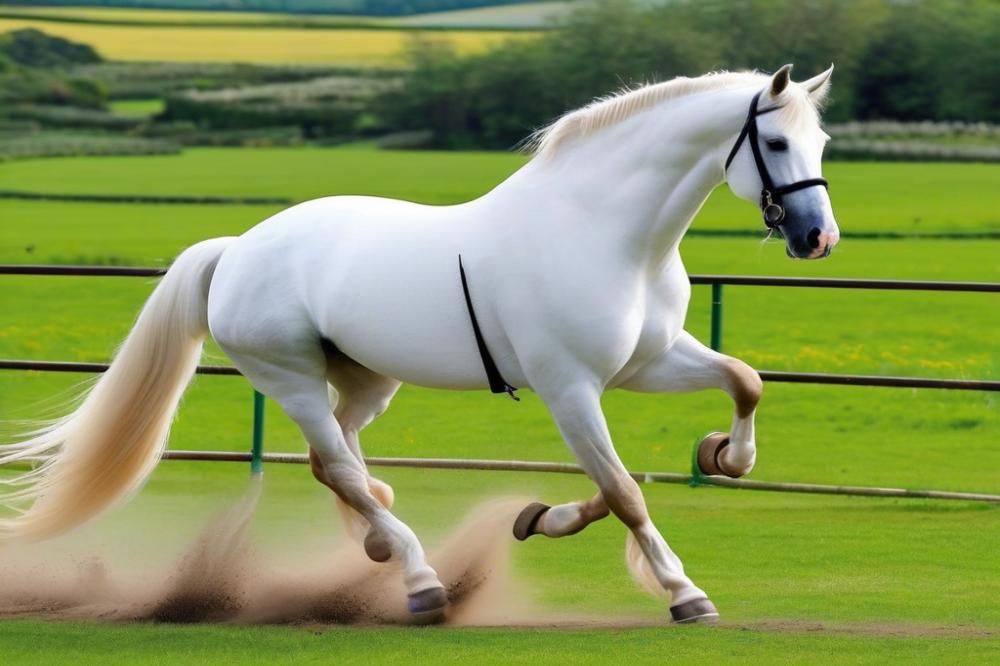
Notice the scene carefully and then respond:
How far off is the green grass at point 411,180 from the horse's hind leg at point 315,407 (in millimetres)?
25482

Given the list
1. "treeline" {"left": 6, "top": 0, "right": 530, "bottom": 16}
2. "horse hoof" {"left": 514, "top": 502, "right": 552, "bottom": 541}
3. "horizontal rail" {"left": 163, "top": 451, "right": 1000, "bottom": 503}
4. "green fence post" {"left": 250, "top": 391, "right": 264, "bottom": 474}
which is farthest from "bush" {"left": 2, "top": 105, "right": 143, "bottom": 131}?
"horse hoof" {"left": 514, "top": 502, "right": 552, "bottom": 541}

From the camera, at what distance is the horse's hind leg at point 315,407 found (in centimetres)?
510

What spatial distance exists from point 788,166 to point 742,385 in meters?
0.76

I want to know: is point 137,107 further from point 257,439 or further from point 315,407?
point 315,407

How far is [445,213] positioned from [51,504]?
1613mm

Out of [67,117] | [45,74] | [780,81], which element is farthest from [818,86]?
[45,74]

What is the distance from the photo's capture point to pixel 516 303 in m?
4.68

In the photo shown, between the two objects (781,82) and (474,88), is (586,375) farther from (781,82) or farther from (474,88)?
(474,88)

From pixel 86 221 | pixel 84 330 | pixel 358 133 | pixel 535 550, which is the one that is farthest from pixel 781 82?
pixel 358 133

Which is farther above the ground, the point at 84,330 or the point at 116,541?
the point at 116,541

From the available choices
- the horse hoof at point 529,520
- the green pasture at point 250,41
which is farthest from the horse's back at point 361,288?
the green pasture at point 250,41

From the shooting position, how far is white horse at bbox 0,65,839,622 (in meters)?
4.57

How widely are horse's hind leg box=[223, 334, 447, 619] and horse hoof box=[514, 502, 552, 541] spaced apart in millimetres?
329

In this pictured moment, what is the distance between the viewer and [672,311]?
15.7ft
